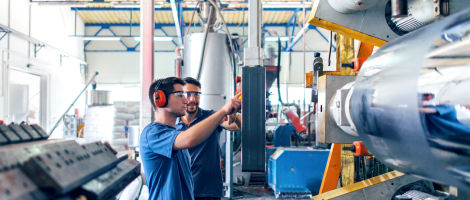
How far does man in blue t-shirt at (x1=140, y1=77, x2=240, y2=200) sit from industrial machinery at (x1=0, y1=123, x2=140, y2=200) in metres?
0.48

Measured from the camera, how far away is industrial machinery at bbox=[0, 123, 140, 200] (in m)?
0.52

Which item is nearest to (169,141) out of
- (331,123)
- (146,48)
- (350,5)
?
(331,123)

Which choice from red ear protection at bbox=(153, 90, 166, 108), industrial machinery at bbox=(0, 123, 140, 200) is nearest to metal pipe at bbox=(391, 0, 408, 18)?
industrial machinery at bbox=(0, 123, 140, 200)

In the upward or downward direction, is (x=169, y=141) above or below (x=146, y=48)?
below

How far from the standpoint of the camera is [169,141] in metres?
1.38

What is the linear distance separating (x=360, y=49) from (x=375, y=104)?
121 cm

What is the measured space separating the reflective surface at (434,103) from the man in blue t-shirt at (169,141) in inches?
26.2

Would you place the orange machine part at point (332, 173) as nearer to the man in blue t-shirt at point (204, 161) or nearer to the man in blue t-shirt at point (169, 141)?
the man in blue t-shirt at point (204, 161)

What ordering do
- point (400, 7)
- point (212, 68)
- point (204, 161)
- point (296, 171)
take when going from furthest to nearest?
point (296, 171) < point (212, 68) < point (204, 161) < point (400, 7)

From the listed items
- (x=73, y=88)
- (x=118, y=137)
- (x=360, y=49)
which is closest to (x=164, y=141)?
(x=360, y=49)

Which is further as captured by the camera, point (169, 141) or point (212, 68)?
point (212, 68)

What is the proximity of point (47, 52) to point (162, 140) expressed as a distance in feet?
24.6

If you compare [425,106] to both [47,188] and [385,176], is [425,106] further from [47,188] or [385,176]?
[385,176]

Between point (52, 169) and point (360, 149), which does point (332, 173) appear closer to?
point (360, 149)
